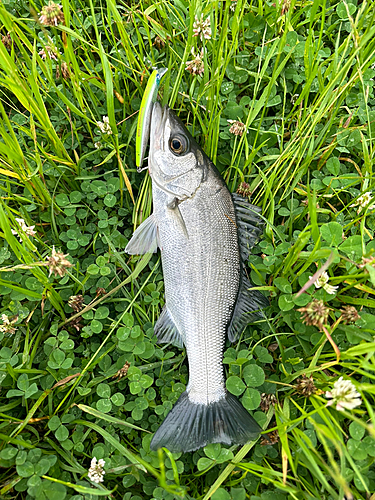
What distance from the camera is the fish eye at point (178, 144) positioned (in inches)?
93.8

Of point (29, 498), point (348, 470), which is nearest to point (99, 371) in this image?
point (29, 498)

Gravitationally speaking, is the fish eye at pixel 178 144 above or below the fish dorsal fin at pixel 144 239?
above

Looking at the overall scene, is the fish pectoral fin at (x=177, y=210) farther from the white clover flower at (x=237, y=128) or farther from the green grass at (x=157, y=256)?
the white clover flower at (x=237, y=128)

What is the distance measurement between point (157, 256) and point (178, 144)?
32.7 inches

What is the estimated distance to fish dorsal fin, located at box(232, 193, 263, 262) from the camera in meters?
2.54

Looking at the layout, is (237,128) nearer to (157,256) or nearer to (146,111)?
(146,111)

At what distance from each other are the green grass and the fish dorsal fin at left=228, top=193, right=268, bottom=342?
92 mm

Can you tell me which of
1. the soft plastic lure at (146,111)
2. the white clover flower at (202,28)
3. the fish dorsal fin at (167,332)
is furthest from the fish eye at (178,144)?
the fish dorsal fin at (167,332)

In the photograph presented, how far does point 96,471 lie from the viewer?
2029 mm

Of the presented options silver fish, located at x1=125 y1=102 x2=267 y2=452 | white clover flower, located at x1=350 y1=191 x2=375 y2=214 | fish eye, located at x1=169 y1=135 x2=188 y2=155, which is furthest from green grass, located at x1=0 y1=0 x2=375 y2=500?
fish eye, located at x1=169 y1=135 x2=188 y2=155

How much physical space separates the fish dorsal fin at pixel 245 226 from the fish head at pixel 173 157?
34cm

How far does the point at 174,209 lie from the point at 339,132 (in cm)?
143

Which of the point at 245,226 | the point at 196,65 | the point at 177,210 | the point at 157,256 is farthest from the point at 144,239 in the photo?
the point at 196,65

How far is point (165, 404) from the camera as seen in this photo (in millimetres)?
2307
